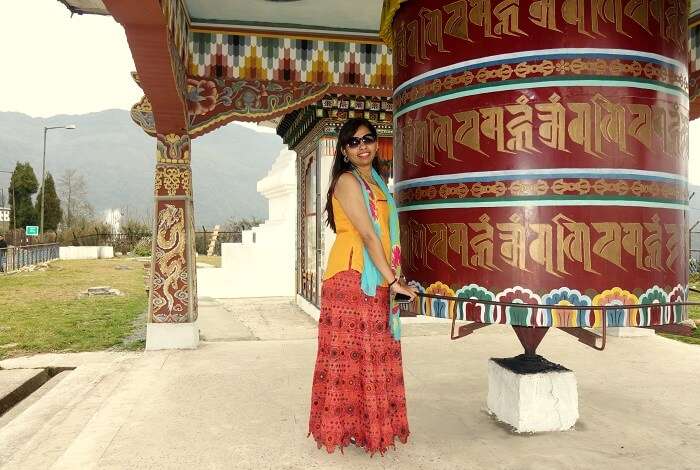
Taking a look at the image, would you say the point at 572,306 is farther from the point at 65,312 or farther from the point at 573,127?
the point at 65,312

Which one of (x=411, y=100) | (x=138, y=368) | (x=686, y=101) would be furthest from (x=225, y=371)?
(x=686, y=101)

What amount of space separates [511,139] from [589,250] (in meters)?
0.62

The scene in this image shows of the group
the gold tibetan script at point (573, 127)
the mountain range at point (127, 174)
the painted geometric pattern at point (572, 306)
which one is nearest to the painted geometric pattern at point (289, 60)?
the gold tibetan script at point (573, 127)

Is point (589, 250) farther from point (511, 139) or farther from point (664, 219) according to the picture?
point (511, 139)

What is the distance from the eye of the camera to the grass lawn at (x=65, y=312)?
762 centimetres

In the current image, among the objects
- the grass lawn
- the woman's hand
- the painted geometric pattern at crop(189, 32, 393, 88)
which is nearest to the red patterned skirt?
the woman's hand

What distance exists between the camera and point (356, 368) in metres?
3.00

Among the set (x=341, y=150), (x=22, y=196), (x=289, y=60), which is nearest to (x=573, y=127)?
(x=341, y=150)

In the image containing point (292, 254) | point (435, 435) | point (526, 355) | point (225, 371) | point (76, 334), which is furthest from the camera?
point (292, 254)

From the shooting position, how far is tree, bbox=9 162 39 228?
121ft

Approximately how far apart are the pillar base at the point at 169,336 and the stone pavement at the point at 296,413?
0.65ft

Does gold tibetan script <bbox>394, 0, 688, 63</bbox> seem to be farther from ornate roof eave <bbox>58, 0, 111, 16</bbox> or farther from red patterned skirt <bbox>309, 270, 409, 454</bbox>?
ornate roof eave <bbox>58, 0, 111, 16</bbox>

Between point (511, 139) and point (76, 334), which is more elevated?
point (511, 139)

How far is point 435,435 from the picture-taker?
3.32 metres
